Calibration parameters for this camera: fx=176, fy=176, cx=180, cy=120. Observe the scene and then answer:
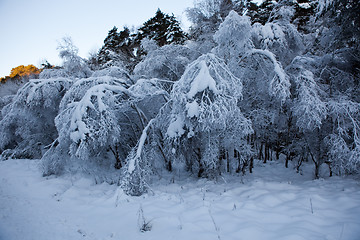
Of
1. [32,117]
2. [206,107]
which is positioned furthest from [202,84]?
[32,117]

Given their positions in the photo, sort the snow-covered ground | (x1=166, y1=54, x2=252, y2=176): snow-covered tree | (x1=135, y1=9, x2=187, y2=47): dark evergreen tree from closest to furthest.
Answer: the snow-covered ground, (x1=166, y1=54, x2=252, y2=176): snow-covered tree, (x1=135, y1=9, x2=187, y2=47): dark evergreen tree

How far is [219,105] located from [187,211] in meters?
2.67

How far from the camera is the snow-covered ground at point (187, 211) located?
3158 millimetres

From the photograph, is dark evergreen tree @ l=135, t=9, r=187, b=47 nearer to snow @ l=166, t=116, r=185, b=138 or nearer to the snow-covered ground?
snow @ l=166, t=116, r=185, b=138

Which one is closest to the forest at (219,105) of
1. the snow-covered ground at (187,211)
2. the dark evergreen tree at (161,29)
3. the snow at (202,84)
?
the snow at (202,84)

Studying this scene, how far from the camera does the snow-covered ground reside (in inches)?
124

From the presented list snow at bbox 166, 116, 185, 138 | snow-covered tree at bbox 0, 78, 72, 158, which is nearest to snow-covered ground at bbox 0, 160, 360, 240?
snow at bbox 166, 116, 185, 138

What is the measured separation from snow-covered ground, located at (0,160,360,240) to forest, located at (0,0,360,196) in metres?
0.82

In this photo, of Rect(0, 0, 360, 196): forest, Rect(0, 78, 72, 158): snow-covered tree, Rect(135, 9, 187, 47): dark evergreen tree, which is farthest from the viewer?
Rect(135, 9, 187, 47): dark evergreen tree

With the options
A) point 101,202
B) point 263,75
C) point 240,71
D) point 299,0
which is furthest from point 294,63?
point 299,0

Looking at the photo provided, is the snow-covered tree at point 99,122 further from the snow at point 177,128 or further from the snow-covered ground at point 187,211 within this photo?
the snow at point 177,128

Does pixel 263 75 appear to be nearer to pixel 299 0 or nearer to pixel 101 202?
pixel 101 202

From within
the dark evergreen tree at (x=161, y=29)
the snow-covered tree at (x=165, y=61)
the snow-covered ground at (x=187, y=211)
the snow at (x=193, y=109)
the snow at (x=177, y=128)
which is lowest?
the snow-covered ground at (x=187, y=211)

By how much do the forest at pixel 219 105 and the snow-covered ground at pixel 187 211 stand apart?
0.82 meters
